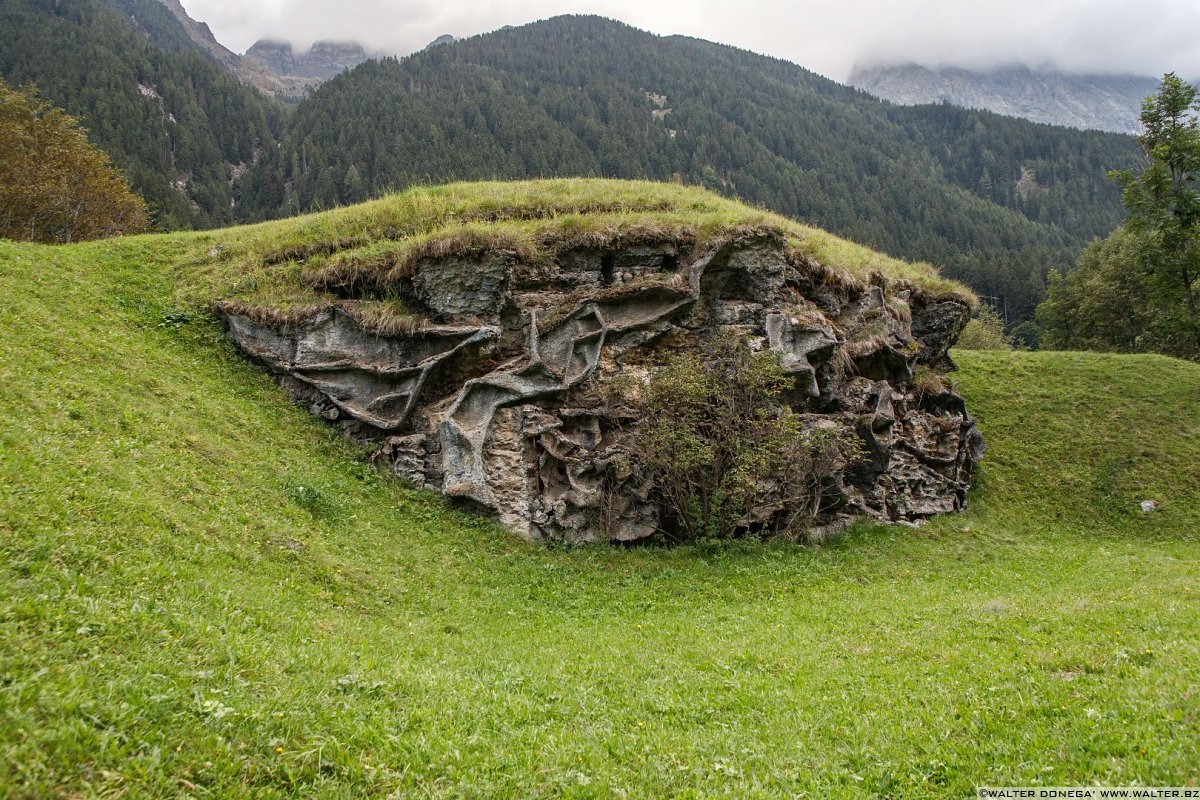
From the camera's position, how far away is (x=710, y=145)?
12412 cm

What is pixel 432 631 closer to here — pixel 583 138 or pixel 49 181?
pixel 49 181

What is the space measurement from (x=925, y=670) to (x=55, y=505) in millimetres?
10716

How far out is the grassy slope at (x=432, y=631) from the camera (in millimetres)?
4730

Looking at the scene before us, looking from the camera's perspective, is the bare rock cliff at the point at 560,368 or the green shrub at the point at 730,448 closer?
the green shrub at the point at 730,448

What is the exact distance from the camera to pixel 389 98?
111812 millimetres

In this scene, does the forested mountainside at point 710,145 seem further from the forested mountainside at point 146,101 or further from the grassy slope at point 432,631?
the grassy slope at point 432,631

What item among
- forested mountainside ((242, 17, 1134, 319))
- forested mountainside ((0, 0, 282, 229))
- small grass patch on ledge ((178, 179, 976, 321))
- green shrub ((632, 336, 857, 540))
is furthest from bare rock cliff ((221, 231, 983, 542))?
forested mountainside ((0, 0, 282, 229))

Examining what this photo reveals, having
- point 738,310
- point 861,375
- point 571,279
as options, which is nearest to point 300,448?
point 571,279

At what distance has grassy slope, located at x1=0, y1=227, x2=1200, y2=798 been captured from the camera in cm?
473

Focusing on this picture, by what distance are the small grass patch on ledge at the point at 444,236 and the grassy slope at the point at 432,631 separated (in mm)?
2075

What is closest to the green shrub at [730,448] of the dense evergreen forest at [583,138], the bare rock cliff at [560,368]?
the bare rock cliff at [560,368]

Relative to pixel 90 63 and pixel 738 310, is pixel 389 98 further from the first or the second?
pixel 738 310

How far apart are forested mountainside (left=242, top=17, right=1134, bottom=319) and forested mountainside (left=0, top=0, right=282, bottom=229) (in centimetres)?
912

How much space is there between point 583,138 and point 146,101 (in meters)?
70.3
